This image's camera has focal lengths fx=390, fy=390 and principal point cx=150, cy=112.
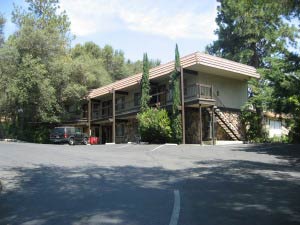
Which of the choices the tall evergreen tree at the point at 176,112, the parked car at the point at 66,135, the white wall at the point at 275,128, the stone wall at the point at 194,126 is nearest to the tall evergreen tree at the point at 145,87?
the stone wall at the point at 194,126

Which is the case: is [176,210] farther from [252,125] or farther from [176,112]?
[252,125]

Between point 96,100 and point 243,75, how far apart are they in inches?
750

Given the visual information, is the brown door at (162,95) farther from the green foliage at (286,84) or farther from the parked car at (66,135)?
the green foliage at (286,84)

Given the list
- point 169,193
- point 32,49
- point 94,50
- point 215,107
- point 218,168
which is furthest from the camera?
point 94,50

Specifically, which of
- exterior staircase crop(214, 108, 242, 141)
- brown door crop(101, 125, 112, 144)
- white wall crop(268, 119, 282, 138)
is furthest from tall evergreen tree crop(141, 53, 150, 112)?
brown door crop(101, 125, 112, 144)

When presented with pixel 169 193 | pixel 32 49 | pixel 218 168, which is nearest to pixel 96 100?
pixel 32 49

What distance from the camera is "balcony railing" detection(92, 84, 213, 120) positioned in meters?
29.6

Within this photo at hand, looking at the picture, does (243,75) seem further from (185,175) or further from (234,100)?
(185,175)

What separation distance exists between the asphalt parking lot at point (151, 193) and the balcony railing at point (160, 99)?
47.9 ft

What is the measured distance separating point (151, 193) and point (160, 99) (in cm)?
2593

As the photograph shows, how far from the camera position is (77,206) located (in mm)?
7996

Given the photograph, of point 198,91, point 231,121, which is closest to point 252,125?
point 231,121

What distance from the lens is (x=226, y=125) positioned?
99.1ft

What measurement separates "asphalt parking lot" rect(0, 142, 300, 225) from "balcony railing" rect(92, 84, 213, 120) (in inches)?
574
